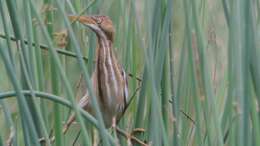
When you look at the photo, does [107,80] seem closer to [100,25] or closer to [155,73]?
[100,25]

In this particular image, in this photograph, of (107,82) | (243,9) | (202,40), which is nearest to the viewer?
(243,9)

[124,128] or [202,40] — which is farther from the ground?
[202,40]

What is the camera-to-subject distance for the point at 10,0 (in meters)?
0.96

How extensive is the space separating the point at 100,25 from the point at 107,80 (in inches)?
4.7

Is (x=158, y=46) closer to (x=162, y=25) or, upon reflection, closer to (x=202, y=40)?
(x=162, y=25)

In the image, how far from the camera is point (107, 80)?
1.49 meters

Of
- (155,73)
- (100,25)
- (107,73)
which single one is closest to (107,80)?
(107,73)

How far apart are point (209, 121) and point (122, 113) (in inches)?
21.6

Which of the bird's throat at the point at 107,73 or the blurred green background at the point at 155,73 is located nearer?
the blurred green background at the point at 155,73

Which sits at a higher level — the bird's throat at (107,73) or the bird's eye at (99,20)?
the bird's eye at (99,20)

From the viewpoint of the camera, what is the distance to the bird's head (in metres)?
1.42

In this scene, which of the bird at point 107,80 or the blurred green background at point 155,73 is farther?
the bird at point 107,80

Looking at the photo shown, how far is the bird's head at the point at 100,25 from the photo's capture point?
1423 mm

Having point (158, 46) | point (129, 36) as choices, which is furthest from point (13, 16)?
point (129, 36)
